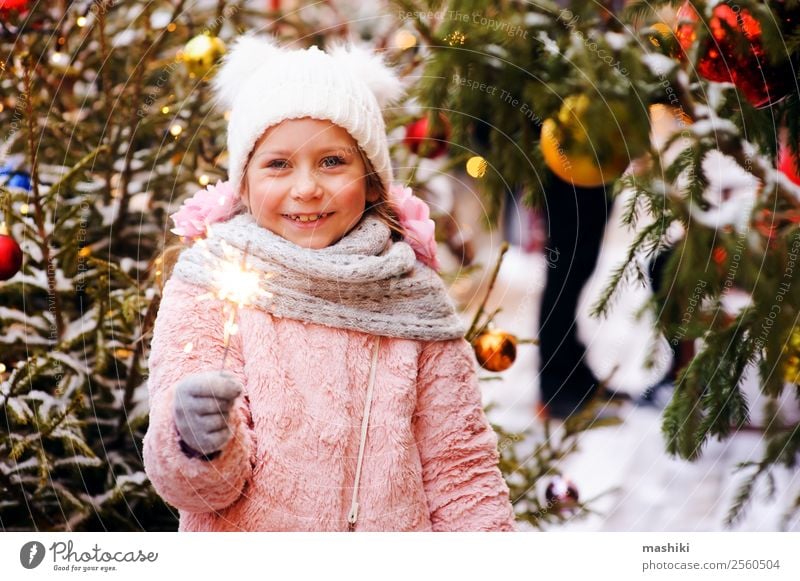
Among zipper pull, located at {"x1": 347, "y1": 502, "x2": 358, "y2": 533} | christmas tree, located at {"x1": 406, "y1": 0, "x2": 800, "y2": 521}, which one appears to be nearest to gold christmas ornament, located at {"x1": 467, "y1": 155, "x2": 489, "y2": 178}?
christmas tree, located at {"x1": 406, "y1": 0, "x2": 800, "y2": 521}

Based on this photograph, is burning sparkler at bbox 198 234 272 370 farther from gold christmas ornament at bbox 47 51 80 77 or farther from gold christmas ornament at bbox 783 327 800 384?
gold christmas ornament at bbox 783 327 800 384

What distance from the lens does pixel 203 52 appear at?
0.90 metres

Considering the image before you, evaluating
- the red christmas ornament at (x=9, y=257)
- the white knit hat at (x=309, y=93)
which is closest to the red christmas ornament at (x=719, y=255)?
the white knit hat at (x=309, y=93)

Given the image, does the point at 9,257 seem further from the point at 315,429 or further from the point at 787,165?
the point at 787,165

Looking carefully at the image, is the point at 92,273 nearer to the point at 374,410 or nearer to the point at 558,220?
the point at 374,410

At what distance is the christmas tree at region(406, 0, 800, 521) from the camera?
0.88 m

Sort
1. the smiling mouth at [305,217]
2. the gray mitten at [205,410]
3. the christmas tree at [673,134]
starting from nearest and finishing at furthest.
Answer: the gray mitten at [205,410] < the smiling mouth at [305,217] < the christmas tree at [673,134]

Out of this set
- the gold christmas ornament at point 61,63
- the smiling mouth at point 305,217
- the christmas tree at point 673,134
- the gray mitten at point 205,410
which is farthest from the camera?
the gold christmas ornament at point 61,63

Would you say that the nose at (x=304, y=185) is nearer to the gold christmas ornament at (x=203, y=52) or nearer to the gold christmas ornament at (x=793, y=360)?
the gold christmas ornament at (x=203, y=52)

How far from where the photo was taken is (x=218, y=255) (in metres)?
0.77

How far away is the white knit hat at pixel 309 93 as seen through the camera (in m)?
0.73

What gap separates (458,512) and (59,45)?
0.66 metres

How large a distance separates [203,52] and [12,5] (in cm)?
21

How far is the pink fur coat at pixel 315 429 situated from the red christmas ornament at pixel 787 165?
440mm
